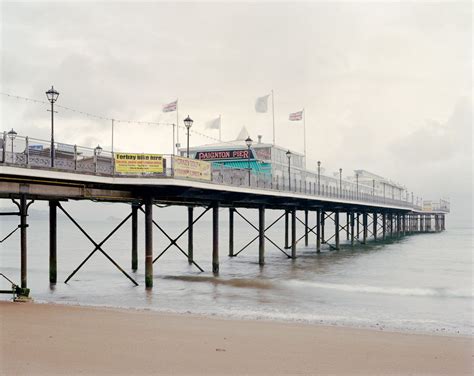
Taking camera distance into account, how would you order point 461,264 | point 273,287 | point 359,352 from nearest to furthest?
point 359,352 → point 273,287 → point 461,264

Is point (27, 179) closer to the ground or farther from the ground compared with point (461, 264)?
farther from the ground

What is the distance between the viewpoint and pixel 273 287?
22.6 metres

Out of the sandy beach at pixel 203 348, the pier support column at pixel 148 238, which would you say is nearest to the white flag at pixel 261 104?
the pier support column at pixel 148 238

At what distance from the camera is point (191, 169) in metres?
20.7

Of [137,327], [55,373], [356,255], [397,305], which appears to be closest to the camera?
[55,373]

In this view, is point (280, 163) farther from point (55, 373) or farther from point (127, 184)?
point (55, 373)

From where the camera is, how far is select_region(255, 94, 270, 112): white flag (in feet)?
128

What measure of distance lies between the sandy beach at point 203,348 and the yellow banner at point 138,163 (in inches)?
246

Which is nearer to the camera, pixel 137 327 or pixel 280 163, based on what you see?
pixel 137 327

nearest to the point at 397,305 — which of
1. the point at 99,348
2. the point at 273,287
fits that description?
the point at 273,287

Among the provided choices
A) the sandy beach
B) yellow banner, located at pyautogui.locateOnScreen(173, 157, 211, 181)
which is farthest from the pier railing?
the sandy beach

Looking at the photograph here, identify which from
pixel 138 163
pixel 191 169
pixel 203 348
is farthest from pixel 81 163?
pixel 203 348

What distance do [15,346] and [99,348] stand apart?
52.3 inches

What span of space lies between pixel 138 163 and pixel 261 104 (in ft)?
70.7
